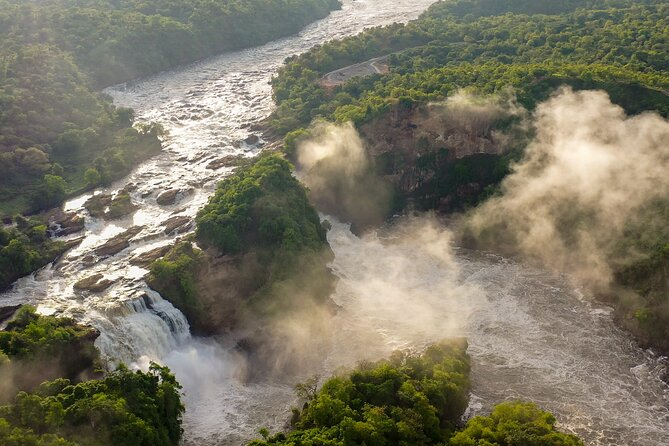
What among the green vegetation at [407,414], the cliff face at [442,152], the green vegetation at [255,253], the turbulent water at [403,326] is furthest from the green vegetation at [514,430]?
the cliff face at [442,152]

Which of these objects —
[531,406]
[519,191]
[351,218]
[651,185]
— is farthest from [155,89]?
[531,406]

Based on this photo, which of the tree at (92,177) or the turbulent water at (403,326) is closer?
the turbulent water at (403,326)

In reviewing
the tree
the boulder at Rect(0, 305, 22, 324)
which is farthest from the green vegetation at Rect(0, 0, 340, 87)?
the boulder at Rect(0, 305, 22, 324)

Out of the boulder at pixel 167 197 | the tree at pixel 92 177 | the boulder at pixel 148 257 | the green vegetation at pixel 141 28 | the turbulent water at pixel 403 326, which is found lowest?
the turbulent water at pixel 403 326

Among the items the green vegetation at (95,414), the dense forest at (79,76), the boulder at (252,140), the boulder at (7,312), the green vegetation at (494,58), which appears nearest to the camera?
the green vegetation at (95,414)

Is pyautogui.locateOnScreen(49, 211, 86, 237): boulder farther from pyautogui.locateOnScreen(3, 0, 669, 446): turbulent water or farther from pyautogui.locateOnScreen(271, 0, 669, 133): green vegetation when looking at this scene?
pyautogui.locateOnScreen(271, 0, 669, 133): green vegetation

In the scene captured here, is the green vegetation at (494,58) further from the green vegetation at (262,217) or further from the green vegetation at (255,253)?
the green vegetation at (255,253)

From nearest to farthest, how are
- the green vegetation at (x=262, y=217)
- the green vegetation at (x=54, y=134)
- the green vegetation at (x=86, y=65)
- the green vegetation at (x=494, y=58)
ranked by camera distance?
the green vegetation at (x=262, y=217) → the green vegetation at (x=54, y=134) → the green vegetation at (x=494, y=58) → the green vegetation at (x=86, y=65)

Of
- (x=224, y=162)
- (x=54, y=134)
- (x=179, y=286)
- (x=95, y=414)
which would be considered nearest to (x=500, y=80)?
(x=224, y=162)
